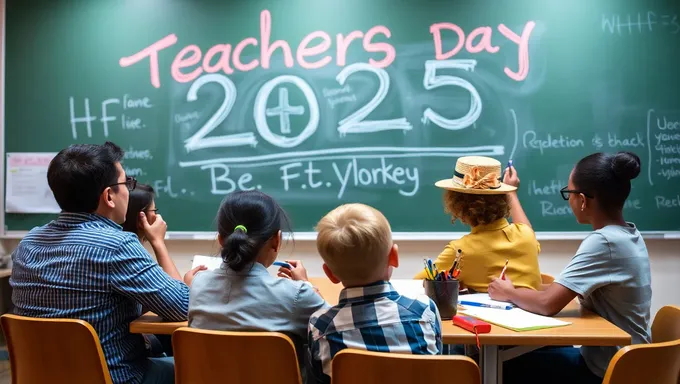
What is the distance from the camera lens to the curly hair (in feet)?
7.89

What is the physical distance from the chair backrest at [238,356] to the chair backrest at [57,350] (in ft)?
0.91

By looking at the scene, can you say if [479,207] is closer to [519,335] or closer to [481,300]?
[481,300]

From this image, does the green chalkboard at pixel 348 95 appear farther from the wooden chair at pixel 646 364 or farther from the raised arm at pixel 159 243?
the wooden chair at pixel 646 364

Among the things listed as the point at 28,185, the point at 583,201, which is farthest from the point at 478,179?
the point at 28,185

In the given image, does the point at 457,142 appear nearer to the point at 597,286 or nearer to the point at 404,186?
the point at 404,186

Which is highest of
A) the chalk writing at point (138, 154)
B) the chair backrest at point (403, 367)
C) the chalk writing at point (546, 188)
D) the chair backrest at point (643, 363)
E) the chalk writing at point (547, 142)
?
the chalk writing at point (138, 154)

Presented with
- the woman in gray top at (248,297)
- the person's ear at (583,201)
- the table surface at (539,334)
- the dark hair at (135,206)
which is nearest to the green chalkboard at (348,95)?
the dark hair at (135,206)

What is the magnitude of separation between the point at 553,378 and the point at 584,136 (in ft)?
6.23

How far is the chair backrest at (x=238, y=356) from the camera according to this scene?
1.58 meters

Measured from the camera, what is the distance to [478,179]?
2.52 meters

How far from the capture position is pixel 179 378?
69.2 inches

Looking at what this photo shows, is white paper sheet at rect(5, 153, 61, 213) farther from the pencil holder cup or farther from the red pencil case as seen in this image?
the red pencil case

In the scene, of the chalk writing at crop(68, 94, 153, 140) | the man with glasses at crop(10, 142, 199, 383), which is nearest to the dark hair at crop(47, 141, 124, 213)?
the man with glasses at crop(10, 142, 199, 383)

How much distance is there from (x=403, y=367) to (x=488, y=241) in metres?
1.01
